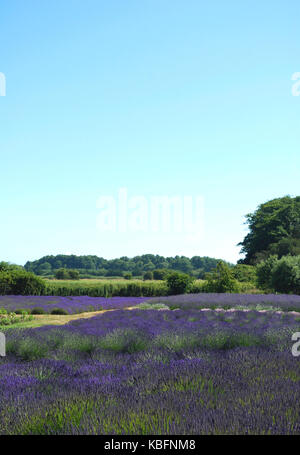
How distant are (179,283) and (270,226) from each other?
18091mm

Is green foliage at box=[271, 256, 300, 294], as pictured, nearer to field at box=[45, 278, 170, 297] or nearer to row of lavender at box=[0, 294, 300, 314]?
row of lavender at box=[0, 294, 300, 314]

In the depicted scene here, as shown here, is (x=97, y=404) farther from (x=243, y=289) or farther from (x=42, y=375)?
(x=243, y=289)

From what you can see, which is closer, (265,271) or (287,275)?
(287,275)

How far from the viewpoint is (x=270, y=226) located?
4038 cm

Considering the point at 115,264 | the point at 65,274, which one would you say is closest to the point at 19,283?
the point at 65,274

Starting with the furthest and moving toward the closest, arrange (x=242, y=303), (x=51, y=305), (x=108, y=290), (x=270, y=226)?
(x=270, y=226) < (x=108, y=290) < (x=51, y=305) < (x=242, y=303)

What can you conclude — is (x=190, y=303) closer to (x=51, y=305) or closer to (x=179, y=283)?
(x=51, y=305)

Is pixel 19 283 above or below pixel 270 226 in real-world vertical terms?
below

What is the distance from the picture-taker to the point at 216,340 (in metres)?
4.99

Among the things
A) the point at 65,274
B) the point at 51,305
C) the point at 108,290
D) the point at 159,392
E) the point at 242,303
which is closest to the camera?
the point at 159,392

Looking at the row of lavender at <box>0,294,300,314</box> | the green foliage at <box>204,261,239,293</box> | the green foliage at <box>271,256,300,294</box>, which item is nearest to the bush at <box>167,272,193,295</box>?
the green foliage at <box>204,261,239,293</box>

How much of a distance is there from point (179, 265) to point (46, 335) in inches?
1915

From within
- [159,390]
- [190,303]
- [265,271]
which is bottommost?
[190,303]

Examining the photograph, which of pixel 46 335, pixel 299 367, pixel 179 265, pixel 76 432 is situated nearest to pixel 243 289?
pixel 46 335
